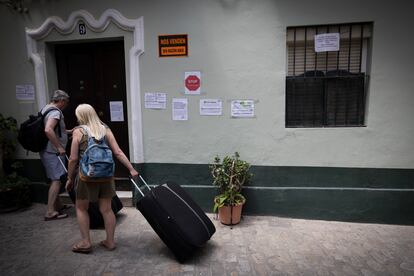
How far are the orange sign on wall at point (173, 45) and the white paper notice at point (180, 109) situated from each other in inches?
26.8

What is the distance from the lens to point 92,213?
3920mm

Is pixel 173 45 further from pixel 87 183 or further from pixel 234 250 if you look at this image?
pixel 234 250

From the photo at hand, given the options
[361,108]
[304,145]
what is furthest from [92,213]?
[361,108]

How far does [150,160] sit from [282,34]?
273cm

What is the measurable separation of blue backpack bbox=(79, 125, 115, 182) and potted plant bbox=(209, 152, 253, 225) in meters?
1.60

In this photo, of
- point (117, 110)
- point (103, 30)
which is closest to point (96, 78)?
point (117, 110)

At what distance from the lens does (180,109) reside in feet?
14.3

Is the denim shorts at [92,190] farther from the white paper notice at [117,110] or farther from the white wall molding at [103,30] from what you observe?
the white paper notice at [117,110]

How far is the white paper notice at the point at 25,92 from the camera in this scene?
4691mm

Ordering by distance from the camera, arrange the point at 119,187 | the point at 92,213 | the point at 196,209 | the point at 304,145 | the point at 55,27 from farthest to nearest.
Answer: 1. the point at 119,187
2. the point at 55,27
3. the point at 304,145
4. the point at 92,213
5. the point at 196,209

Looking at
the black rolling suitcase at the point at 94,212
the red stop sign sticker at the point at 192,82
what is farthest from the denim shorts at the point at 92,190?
the red stop sign sticker at the point at 192,82

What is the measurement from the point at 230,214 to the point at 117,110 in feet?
8.17

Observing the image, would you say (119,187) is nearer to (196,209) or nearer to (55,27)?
(196,209)

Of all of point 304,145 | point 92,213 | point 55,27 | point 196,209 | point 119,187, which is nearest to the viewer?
point 196,209
